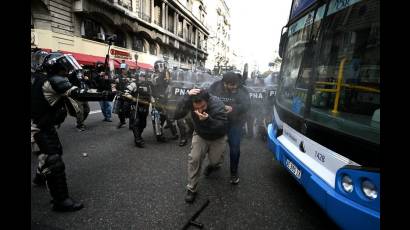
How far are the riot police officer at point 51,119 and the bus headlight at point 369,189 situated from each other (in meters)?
2.96

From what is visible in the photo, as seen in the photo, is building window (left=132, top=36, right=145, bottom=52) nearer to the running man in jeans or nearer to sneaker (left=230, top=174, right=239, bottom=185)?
the running man in jeans

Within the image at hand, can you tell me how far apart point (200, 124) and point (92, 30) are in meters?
20.3

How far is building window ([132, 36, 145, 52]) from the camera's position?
87.2ft

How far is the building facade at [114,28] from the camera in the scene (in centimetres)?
1600

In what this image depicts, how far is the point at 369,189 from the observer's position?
1929mm

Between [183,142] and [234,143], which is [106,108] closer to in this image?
[183,142]

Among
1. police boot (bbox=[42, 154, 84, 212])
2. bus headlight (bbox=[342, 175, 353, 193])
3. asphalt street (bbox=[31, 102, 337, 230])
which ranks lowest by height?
asphalt street (bbox=[31, 102, 337, 230])

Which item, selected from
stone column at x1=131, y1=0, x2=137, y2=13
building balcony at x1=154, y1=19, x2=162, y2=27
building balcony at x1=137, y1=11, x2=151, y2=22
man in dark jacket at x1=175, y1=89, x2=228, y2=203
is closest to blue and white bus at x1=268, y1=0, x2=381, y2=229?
man in dark jacket at x1=175, y1=89, x2=228, y2=203

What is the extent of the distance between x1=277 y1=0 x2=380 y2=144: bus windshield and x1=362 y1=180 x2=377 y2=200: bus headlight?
0.34 m

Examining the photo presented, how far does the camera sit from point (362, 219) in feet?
6.17

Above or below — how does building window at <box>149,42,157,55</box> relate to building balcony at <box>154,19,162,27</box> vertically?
below

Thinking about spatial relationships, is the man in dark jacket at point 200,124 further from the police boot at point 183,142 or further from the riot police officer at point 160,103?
the riot police officer at point 160,103

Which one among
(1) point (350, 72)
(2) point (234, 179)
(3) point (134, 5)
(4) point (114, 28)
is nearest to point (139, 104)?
(2) point (234, 179)

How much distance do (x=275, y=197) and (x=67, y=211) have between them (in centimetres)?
266
